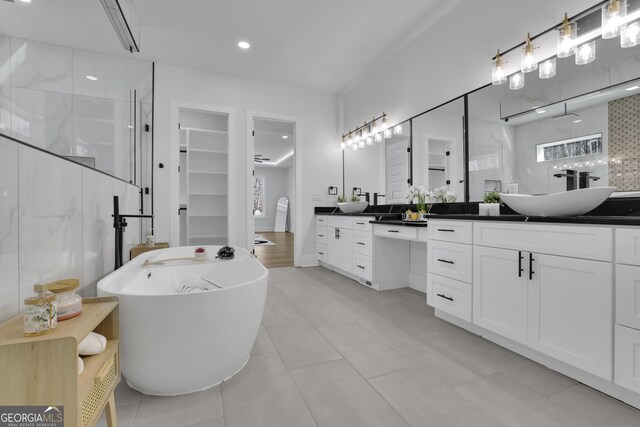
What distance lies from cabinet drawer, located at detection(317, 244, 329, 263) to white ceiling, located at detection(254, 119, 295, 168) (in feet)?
6.35

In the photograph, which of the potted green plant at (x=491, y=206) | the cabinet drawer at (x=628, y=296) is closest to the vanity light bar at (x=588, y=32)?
the potted green plant at (x=491, y=206)

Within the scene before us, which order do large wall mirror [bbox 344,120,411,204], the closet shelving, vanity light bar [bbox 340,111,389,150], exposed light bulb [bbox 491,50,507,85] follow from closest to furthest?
exposed light bulb [bbox 491,50,507,85], large wall mirror [bbox 344,120,411,204], vanity light bar [bbox 340,111,389,150], the closet shelving

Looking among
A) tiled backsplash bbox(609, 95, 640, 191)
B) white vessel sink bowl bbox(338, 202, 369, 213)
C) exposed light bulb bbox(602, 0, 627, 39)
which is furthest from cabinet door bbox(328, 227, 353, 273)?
exposed light bulb bbox(602, 0, 627, 39)

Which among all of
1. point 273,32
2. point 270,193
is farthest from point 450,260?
point 270,193

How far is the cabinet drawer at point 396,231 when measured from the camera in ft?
8.81

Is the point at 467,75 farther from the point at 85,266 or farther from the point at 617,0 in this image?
the point at 85,266

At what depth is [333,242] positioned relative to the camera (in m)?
4.09

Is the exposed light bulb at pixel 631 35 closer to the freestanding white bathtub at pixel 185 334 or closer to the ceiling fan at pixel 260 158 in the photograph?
the freestanding white bathtub at pixel 185 334

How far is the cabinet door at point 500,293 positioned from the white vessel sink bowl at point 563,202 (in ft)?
0.90

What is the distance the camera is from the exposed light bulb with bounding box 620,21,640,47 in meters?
1.62

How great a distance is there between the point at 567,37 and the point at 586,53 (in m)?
0.16

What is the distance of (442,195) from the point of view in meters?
2.90

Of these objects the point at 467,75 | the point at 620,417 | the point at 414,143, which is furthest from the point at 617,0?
the point at 620,417
